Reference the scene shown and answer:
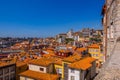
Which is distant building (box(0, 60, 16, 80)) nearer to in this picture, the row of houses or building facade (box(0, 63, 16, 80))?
building facade (box(0, 63, 16, 80))

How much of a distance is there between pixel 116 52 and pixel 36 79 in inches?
830

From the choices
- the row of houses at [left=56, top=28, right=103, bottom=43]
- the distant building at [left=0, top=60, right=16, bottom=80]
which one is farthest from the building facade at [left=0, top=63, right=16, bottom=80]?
the row of houses at [left=56, top=28, right=103, bottom=43]

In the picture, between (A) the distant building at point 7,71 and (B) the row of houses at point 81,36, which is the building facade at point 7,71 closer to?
(A) the distant building at point 7,71

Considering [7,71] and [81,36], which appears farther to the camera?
[81,36]

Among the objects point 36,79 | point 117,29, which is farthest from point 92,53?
point 117,29

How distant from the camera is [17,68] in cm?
3488

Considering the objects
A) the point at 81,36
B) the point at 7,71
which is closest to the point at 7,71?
the point at 7,71

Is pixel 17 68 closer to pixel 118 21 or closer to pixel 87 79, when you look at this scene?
pixel 87 79

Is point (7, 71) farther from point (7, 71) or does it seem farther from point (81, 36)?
point (81, 36)

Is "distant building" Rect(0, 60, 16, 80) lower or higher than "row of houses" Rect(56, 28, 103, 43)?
lower

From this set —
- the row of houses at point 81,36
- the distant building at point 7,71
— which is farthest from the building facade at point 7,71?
the row of houses at point 81,36

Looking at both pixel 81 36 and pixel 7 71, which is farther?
pixel 81 36

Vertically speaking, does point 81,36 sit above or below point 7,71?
above

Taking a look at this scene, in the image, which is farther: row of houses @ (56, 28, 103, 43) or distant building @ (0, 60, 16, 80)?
row of houses @ (56, 28, 103, 43)
